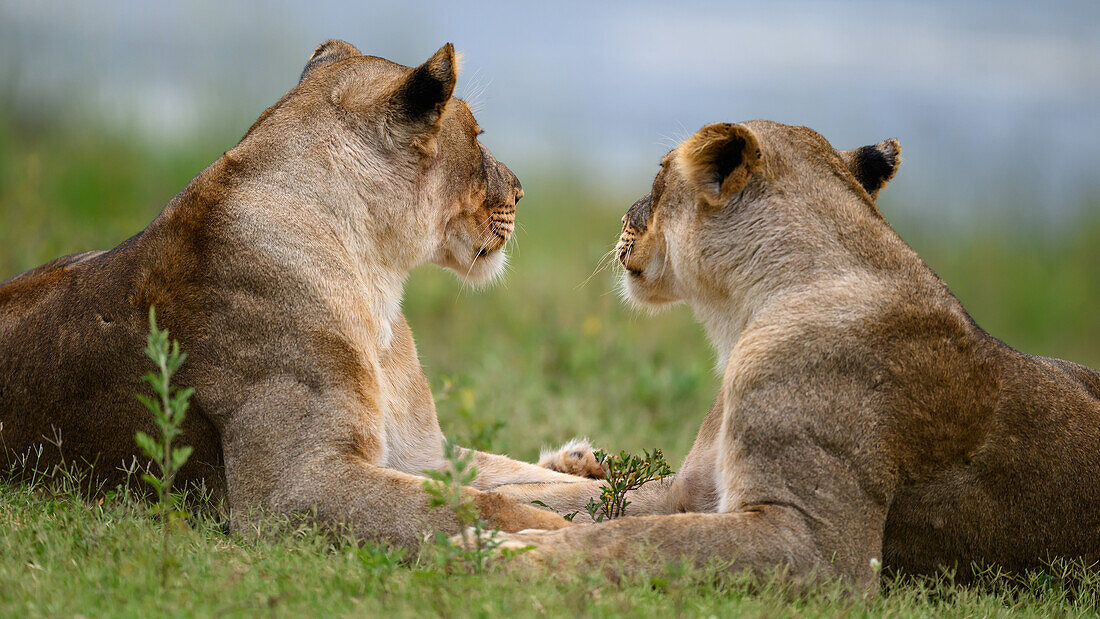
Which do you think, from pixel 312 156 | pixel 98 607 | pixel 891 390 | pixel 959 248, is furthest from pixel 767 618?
pixel 959 248

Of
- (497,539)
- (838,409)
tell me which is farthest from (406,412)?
(838,409)

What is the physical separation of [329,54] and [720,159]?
198 centimetres

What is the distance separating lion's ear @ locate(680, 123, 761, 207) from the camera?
4.30 meters

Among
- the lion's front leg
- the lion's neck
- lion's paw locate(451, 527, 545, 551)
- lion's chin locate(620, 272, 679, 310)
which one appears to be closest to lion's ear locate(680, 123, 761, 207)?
the lion's neck

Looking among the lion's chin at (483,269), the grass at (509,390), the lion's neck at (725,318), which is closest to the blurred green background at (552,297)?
the grass at (509,390)

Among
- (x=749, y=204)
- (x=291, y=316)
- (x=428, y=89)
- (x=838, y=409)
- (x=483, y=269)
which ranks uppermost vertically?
(x=428, y=89)

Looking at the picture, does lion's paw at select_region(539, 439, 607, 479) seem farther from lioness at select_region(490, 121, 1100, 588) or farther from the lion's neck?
the lion's neck

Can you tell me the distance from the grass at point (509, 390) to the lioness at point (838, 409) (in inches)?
6.5

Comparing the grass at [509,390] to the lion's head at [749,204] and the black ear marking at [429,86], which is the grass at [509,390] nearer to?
the lion's head at [749,204]

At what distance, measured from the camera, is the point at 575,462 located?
18.7ft

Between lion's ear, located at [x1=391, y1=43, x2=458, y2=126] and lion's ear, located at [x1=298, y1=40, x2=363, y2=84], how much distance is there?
0.58m

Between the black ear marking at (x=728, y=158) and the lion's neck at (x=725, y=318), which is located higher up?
the black ear marking at (x=728, y=158)

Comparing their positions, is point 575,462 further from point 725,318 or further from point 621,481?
point 725,318

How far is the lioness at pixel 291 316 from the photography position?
13.2 feet
